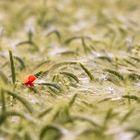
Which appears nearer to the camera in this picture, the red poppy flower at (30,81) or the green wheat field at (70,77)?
the green wheat field at (70,77)

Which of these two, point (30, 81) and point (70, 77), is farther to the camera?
point (70, 77)

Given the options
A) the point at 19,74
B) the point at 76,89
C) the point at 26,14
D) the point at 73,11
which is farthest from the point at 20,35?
the point at 76,89

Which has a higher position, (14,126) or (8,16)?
(8,16)

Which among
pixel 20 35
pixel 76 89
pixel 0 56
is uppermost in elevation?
Result: pixel 20 35

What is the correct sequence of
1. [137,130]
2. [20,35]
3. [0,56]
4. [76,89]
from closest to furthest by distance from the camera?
[137,130] < [76,89] < [0,56] < [20,35]

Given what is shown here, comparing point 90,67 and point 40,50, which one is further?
point 40,50

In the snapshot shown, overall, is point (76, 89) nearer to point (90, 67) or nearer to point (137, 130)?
point (90, 67)

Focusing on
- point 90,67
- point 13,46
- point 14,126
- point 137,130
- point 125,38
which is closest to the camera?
point 137,130

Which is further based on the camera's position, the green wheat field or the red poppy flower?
the red poppy flower
